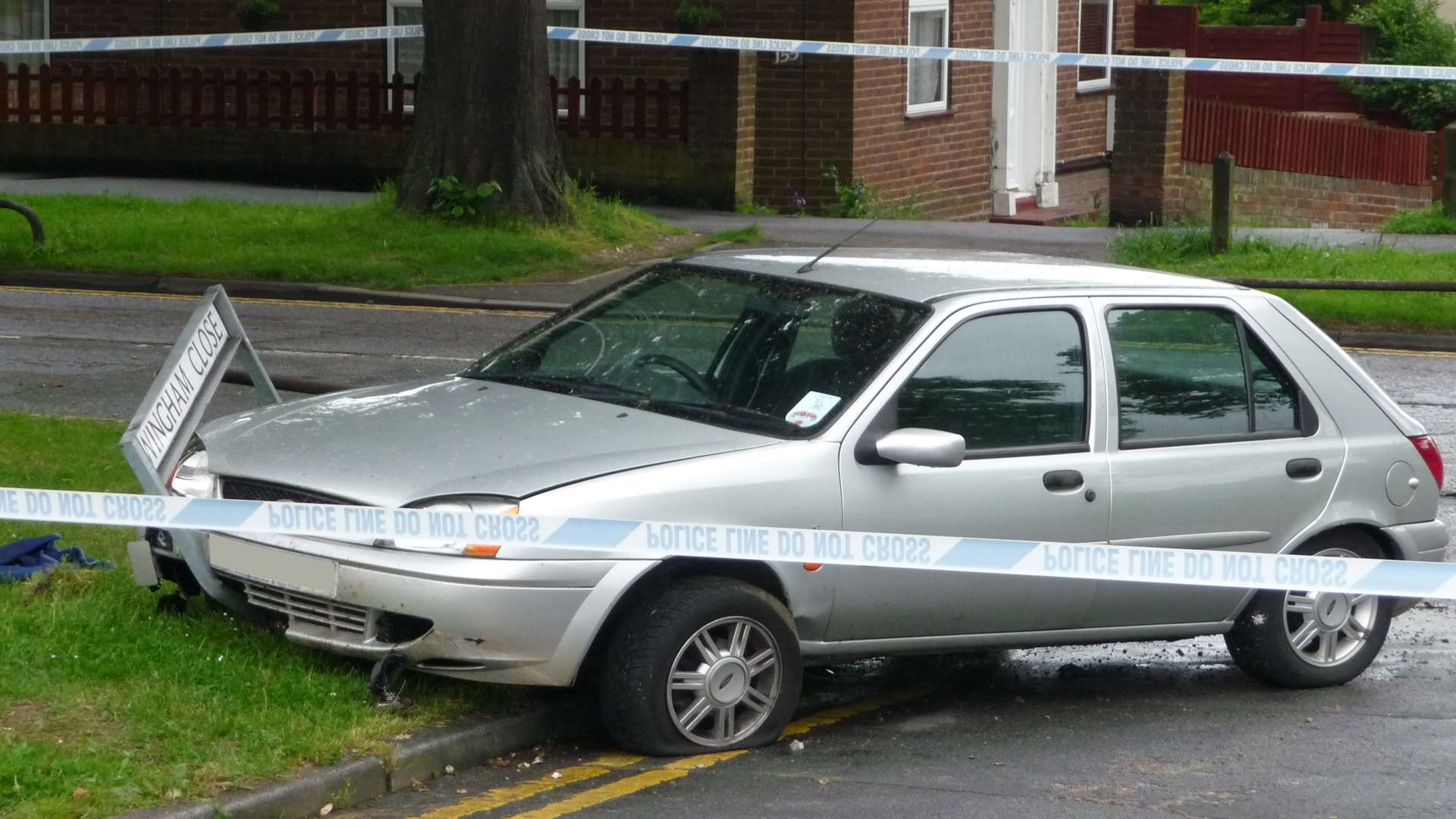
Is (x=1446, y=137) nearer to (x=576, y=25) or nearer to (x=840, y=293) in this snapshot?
(x=576, y=25)

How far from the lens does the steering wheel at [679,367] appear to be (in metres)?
6.36

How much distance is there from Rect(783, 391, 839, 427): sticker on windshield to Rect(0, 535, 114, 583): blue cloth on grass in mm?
2682

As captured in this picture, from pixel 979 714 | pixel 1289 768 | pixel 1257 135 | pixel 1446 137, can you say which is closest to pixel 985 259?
pixel 979 714

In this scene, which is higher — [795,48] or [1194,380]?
[795,48]

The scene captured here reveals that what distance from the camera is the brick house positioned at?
2220 cm

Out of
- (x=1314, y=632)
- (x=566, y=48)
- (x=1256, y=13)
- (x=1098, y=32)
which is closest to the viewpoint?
(x=1314, y=632)

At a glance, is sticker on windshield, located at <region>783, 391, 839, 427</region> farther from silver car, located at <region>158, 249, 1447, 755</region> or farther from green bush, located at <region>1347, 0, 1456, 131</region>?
green bush, located at <region>1347, 0, 1456, 131</region>

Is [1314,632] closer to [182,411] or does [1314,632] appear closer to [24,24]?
[182,411]

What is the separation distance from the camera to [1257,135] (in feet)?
90.4

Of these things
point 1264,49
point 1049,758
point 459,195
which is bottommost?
point 1049,758

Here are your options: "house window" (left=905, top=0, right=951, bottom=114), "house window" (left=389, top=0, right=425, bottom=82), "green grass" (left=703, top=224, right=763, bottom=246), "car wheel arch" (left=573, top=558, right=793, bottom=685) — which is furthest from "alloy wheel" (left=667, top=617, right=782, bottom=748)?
"house window" (left=389, top=0, right=425, bottom=82)

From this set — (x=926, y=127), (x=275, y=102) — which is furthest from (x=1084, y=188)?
(x=275, y=102)

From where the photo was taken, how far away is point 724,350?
6.49m

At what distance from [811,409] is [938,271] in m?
1.00
